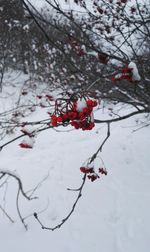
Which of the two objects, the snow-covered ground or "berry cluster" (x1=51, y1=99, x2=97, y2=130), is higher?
"berry cluster" (x1=51, y1=99, x2=97, y2=130)

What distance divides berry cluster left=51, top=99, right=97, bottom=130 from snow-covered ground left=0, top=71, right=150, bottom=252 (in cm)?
123

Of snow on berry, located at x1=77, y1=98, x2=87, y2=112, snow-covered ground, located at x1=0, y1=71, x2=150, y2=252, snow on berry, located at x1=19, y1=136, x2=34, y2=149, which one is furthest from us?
snow-covered ground, located at x1=0, y1=71, x2=150, y2=252

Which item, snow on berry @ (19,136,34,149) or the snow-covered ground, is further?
the snow-covered ground

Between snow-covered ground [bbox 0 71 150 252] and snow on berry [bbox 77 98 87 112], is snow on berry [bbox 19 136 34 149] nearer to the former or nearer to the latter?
snow-covered ground [bbox 0 71 150 252]

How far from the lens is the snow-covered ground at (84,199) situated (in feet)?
11.8

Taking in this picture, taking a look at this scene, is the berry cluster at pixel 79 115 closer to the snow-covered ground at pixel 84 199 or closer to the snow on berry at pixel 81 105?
the snow on berry at pixel 81 105

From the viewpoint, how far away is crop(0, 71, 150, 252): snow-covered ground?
11.8 ft

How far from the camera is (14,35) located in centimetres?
1285

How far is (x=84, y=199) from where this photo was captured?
13.9ft

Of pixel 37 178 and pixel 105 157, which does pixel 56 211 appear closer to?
pixel 37 178

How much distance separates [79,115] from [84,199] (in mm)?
3015

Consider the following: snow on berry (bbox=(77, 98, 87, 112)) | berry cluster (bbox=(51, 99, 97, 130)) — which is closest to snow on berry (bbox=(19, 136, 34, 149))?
berry cluster (bbox=(51, 99, 97, 130))

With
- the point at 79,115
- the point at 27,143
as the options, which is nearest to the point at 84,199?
the point at 27,143

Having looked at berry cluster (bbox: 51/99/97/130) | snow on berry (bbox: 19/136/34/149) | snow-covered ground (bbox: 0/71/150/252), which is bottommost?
snow-covered ground (bbox: 0/71/150/252)
